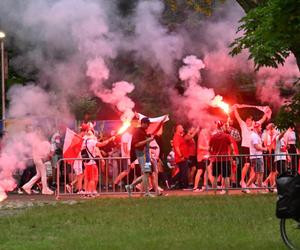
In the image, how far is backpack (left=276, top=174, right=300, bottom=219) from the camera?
7.49 meters

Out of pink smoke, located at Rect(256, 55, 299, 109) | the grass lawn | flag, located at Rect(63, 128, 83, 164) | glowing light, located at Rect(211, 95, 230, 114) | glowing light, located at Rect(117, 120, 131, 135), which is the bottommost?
the grass lawn

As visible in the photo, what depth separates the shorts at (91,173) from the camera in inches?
663

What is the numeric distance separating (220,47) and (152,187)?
4.44m

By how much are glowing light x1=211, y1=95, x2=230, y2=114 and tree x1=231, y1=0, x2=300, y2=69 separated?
825 cm

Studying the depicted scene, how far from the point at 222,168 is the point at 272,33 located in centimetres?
888

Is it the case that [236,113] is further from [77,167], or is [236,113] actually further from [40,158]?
[40,158]

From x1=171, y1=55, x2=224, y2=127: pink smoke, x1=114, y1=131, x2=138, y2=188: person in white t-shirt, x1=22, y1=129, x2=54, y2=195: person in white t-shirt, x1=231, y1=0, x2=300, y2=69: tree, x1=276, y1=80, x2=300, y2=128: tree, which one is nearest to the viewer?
x1=231, y1=0, x2=300, y2=69: tree

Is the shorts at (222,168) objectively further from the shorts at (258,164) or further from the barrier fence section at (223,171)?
the shorts at (258,164)

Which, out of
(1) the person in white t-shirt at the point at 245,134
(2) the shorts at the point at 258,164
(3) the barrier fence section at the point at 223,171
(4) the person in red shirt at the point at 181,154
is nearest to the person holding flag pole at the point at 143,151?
(3) the barrier fence section at the point at 223,171

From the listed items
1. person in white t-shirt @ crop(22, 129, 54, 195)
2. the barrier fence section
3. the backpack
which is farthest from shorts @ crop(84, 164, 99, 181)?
the backpack

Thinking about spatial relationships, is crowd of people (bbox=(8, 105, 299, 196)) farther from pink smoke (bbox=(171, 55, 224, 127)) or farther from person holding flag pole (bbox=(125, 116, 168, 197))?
pink smoke (bbox=(171, 55, 224, 127))

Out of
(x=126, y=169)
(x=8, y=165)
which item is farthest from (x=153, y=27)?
(x=8, y=165)

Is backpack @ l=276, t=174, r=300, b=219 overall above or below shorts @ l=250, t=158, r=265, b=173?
below

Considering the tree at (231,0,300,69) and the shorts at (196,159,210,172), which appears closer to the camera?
the tree at (231,0,300,69)
